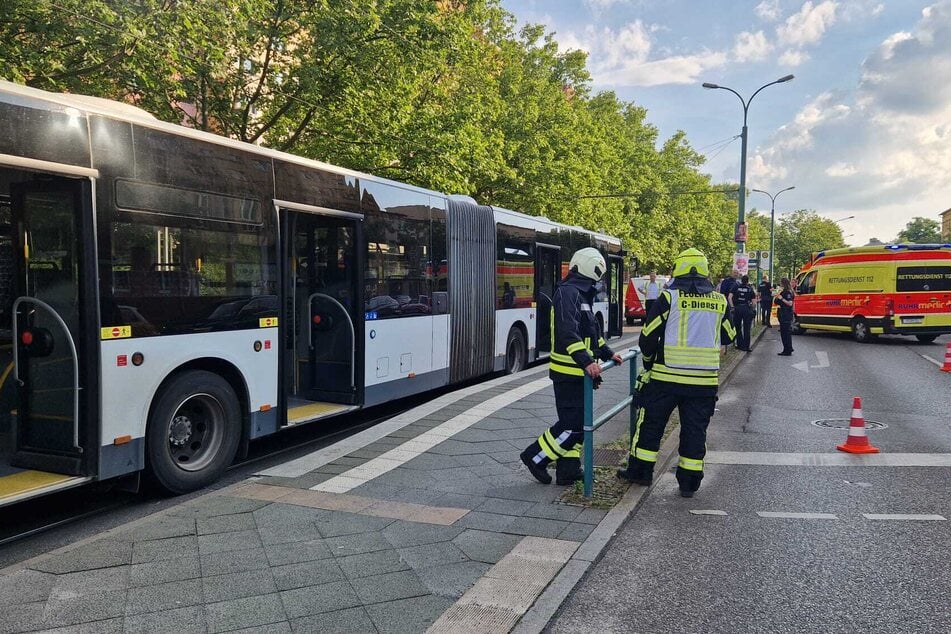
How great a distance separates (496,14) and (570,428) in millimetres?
23552

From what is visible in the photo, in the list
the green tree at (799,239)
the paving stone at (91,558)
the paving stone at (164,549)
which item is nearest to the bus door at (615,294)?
the paving stone at (164,549)

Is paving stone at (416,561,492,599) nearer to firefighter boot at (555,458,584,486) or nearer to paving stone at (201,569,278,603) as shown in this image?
paving stone at (201,569,278,603)

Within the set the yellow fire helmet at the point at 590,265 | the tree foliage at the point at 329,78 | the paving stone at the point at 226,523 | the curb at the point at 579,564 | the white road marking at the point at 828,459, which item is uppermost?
the tree foliage at the point at 329,78

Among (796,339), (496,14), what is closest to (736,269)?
(796,339)

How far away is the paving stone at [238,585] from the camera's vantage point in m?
3.73

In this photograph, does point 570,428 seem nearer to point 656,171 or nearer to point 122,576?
point 122,576

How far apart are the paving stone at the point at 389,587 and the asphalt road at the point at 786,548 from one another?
75 cm

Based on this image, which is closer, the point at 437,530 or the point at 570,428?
the point at 437,530

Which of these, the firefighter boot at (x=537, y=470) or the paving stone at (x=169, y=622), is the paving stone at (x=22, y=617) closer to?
the paving stone at (x=169, y=622)

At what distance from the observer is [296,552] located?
4.32 m

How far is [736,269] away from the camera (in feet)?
78.2

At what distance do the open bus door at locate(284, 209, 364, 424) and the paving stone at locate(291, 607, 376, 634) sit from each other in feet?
14.7

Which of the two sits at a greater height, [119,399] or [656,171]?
[656,171]

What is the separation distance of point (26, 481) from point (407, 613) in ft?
9.70
